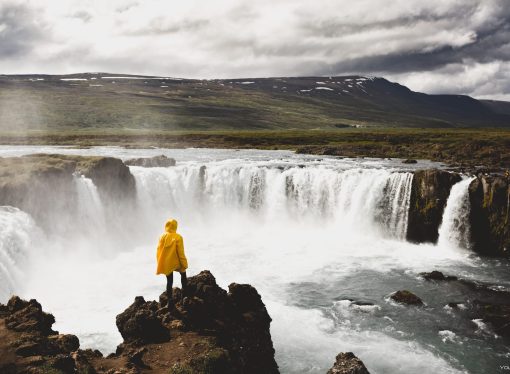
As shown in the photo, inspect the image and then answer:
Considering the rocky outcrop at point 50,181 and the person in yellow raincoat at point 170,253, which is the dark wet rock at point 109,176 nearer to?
the rocky outcrop at point 50,181

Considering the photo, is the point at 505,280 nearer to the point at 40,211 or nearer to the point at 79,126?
the point at 40,211

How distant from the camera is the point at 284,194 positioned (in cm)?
4306

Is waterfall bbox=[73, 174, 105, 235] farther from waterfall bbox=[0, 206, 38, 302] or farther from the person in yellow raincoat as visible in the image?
the person in yellow raincoat

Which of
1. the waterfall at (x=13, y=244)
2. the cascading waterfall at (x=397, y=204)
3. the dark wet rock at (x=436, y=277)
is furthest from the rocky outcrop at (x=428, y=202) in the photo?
the waterfall at (x=13, y=244)

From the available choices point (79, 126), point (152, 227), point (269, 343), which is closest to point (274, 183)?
point (152, 227)

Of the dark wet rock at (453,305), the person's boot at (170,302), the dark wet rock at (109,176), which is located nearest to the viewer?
the person's boot at (170,302)

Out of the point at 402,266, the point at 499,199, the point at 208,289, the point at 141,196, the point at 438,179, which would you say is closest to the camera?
the point at 208,289

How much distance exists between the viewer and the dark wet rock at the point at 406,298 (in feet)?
75.7

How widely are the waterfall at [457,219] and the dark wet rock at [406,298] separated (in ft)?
42.5

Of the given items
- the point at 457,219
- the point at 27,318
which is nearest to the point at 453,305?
the point at 457,219

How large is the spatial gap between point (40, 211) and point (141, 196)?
10.9 m

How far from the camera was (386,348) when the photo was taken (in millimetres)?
18438

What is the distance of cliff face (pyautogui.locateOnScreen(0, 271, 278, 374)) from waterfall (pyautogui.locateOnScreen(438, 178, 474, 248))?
24.4m

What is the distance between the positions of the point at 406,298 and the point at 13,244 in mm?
21819
